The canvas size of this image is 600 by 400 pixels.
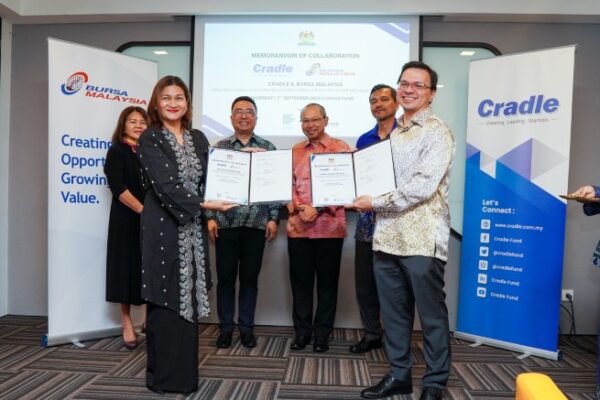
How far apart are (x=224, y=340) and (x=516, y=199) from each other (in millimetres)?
2192

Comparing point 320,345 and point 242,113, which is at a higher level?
point 242,113

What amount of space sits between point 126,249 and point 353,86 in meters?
2.06

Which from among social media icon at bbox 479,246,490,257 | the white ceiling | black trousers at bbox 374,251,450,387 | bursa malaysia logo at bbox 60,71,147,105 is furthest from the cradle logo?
social media icon at bbox 479,246,490,257

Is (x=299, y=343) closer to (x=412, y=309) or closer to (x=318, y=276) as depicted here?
(x=318, y=276)

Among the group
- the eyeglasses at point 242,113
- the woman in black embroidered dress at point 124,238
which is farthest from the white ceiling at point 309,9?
the woman in black embroidered dress at point 124,238

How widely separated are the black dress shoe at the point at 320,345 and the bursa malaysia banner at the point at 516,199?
3.39ft

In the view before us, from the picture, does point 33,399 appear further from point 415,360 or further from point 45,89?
point 45,89

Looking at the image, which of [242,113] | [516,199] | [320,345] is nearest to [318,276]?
[320,345]

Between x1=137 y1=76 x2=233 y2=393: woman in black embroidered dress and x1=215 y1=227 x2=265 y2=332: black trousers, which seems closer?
x1=137 y1=76 x2=233 y2=393: woman in black embroidered dress

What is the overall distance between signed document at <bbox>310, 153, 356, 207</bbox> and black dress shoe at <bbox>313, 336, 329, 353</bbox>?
40.6 inches

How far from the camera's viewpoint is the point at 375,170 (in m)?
2.26

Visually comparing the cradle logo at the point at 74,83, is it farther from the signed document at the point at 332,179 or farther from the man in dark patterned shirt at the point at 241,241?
the signed document at the point at 332,179

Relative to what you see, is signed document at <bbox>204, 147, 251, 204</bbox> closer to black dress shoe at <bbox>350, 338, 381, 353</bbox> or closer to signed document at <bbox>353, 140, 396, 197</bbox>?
signed document at <bbox>353, 140, 396, 197</bbox>

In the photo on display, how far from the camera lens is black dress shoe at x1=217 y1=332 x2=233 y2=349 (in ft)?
9.87
